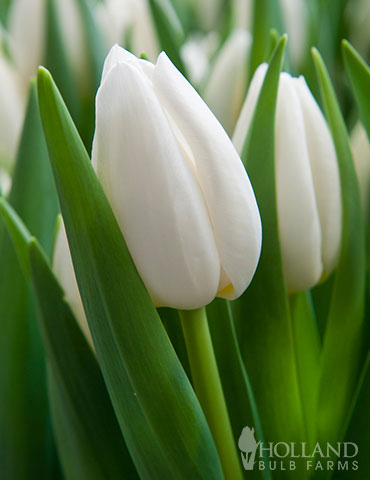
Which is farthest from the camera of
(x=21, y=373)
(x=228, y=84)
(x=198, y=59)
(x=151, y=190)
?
(x=198, y=59)

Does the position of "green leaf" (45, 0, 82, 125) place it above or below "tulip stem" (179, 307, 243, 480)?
above

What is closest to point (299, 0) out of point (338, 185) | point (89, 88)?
point (89, 88)

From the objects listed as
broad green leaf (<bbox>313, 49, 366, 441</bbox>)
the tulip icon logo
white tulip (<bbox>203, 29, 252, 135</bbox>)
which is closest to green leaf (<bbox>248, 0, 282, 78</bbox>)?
white tulip (<bbox>203, 29, 252, 135</bbox>)

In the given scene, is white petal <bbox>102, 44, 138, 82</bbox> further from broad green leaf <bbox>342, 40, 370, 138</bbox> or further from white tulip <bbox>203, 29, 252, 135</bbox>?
white tulip <bbox>203, 29, 252, 135</bbox>

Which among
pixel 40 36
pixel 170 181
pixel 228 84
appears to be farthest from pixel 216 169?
pixel 40 36

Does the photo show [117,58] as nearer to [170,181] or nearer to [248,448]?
[170,181]
